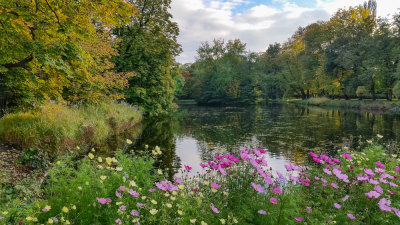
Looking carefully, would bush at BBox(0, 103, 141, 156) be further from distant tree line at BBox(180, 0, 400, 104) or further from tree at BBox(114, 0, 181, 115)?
Answer: distant tree line at BBox(180, 0, 400, 104)

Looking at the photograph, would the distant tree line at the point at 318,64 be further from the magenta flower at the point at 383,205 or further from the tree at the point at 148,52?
the magenta flower at the point at 383,205

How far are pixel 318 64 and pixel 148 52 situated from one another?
38134mm

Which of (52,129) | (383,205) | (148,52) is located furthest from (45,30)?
(148,52)

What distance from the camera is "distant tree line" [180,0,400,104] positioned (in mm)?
32281

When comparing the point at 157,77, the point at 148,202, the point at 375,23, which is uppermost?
the point at 375,23

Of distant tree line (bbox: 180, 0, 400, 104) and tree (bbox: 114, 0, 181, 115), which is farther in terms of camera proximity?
distant tree line (bbox: 180, 0, 400, 104)

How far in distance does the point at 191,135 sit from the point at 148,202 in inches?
469

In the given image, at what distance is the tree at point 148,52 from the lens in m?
18.5

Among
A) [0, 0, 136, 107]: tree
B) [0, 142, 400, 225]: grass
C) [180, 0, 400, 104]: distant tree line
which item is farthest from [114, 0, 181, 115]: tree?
[180, 0, 400, 104]: distant tree line

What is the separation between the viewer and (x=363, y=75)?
32625mm

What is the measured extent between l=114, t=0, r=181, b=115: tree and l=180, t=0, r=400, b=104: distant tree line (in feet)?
82.2

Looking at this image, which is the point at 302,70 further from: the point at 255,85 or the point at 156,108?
the point at 156,108

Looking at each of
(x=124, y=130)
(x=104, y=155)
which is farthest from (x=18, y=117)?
(x=124, y=130)

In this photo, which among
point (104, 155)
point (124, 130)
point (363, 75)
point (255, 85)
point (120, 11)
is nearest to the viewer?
point (120, 11)
